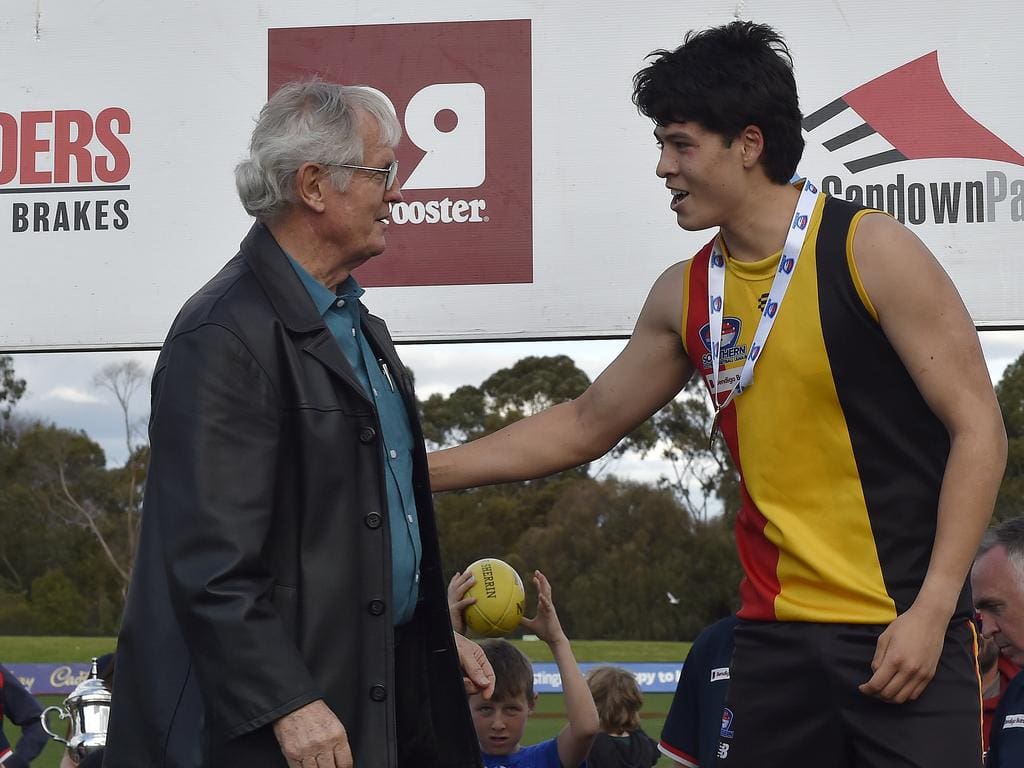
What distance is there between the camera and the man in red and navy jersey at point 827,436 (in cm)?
283

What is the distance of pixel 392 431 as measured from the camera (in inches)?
129

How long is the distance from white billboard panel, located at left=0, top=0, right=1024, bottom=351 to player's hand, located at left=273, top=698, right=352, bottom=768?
2979 mm

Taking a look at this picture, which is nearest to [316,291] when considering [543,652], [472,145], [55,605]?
[472,145]

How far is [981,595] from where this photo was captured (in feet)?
14.7

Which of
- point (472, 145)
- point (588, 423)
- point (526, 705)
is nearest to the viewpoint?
point (588, 423)

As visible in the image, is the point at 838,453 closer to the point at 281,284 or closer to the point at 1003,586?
the point at 281,284

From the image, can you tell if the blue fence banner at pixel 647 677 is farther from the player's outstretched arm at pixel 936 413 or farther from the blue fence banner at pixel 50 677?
the player's outstretched arm at pixel 936 413

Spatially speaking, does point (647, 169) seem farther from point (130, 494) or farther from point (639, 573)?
point (130, 494)

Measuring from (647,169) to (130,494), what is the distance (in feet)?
152

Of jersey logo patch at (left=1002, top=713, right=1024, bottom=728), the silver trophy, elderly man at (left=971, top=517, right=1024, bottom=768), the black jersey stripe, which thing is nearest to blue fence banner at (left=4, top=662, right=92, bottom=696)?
the silver trophy

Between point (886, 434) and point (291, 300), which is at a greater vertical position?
point (291, 300)

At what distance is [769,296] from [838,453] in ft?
1.23

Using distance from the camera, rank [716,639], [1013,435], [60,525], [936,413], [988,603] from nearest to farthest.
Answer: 1. [936,413]
2. [988,603]
3. [716,639]
4. [1013,435]
5. [60,525]

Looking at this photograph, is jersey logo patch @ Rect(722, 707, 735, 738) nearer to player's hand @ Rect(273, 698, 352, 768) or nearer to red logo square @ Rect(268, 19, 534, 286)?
player's hand @ Rect(273, 698, 352, 768)
